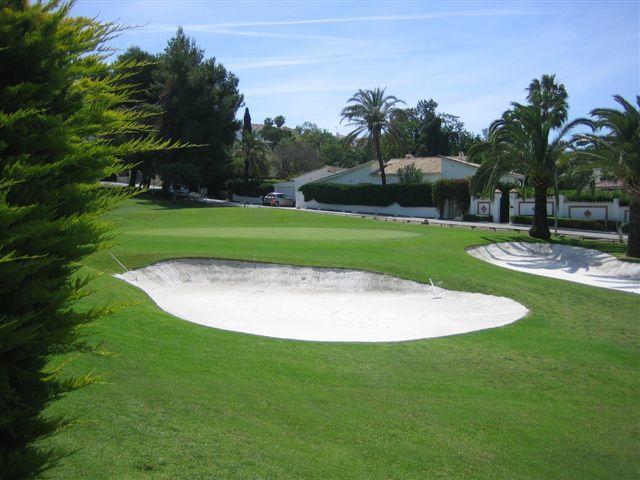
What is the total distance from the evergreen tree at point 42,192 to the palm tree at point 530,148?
32.0 m

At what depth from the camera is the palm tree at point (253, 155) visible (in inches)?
3354

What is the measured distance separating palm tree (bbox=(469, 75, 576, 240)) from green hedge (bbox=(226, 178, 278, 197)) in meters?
48.6

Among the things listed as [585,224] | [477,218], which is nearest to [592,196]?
[585,224]

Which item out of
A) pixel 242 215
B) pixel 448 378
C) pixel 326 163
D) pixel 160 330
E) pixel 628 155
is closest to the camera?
pixel 448 378

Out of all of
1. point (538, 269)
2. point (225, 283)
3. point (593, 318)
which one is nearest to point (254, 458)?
point (593, 318)

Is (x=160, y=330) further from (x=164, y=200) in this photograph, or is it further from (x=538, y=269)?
(x=164, y=200)

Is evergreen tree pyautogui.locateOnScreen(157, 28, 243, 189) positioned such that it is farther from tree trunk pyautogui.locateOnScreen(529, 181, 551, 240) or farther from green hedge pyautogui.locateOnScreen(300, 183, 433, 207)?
tree trunk pyautogui.locateOnScreen(529, 181, 551, 240)

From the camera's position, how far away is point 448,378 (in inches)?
413

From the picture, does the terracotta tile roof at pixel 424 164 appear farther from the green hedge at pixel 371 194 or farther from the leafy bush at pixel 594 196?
the leafy bush at pixel 594 196

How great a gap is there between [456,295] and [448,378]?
31.3ft

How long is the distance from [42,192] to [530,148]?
34.1m

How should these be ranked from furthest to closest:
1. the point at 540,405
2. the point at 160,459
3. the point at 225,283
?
the point at 225,283, the point at 540,405, the point at 160,459

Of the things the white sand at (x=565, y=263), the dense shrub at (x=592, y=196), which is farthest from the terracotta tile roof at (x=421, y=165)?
the white sand at (x=565, y=263)

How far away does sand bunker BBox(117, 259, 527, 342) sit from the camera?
15758mm
